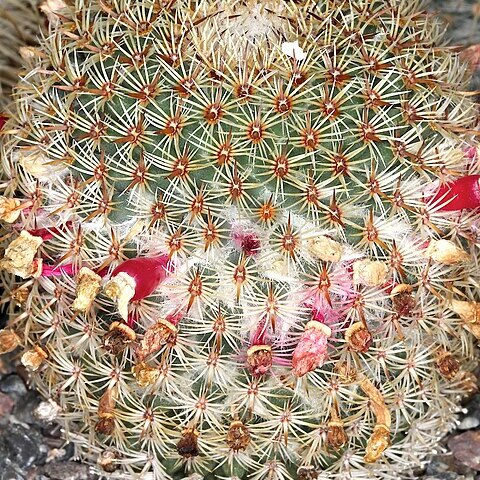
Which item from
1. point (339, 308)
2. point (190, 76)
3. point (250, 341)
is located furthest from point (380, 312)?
point (190, 76)

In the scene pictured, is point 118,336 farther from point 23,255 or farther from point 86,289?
point 23,255

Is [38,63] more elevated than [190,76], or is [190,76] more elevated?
[190,76]

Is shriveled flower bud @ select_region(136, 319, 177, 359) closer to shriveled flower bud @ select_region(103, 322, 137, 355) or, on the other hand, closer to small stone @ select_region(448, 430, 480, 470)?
shriveled flower bud @ select_region(103, 322, 137, 355)

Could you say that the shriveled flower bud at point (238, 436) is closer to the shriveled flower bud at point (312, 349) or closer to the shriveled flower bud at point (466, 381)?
the shriveled flower bud at point (312, 349)

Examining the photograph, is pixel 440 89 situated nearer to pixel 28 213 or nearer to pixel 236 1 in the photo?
pixel 236 1

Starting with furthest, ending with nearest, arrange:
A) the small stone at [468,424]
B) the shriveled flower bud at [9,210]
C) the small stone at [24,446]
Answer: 1. the small stone at [468,424]
2. the small stone at [24,446]
3. the shriveled flower bud at [9,210]

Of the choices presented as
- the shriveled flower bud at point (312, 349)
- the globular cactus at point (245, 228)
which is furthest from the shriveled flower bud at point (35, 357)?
the shriveled flower bud at point (312, 349)
